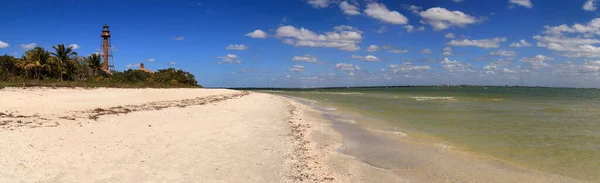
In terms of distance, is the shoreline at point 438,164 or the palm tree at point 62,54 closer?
the shoreline at point 438,164

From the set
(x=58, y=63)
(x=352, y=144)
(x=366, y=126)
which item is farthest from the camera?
(x=58, y=63)

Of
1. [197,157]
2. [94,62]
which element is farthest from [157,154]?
[94,62]

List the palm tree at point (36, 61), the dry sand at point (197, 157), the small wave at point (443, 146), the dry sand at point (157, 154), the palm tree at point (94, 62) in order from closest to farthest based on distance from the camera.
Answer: the dry sand at point (157, 154) → the dry sand at point (197, 157) → the small wave at point (443, 146) → the palm tree at point (36, 61) → the palm tree at point (94, 62)

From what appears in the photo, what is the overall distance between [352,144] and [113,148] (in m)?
7.49

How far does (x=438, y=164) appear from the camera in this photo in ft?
31.5

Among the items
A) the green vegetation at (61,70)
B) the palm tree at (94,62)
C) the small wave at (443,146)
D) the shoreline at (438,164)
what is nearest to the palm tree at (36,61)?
the green vegetation at (61,70)

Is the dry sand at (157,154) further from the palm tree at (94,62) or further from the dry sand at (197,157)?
the palm tree at (94,62)

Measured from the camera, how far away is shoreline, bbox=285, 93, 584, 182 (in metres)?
8.34

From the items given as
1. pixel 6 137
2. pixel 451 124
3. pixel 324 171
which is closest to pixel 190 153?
pixel 324 171

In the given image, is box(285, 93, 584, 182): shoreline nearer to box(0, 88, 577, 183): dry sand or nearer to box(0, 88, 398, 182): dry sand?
box(0, 88, 577, 183): dry sand

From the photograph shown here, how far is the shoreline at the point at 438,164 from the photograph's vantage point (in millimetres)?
8344

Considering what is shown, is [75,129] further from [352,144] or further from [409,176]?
[409,176]

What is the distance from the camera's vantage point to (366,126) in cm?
1775

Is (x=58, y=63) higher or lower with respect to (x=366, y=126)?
higher
